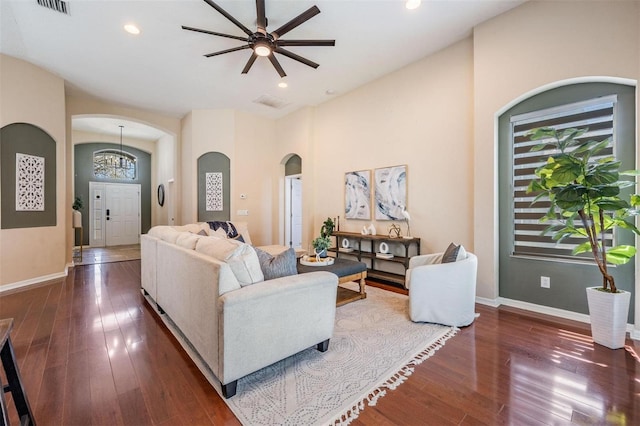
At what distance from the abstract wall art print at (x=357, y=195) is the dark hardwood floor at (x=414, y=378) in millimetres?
2571

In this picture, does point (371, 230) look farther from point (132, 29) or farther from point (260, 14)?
point (132, 29)

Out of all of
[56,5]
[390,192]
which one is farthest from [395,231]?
[56,5]

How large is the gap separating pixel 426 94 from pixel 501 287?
2902 mm

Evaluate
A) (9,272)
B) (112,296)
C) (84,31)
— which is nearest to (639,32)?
(84,31)

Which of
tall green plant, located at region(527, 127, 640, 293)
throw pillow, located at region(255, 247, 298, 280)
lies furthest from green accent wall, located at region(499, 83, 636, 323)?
throw pillow, located at region(255, 247, 298, 280)

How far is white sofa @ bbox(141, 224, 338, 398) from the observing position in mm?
1716

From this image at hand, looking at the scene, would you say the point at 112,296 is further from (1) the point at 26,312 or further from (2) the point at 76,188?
(2) the point at 76,188

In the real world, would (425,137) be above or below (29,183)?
above

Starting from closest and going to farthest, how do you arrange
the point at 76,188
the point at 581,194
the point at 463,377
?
the point at 463,377 < the point at 581,194 < the point at 76,188

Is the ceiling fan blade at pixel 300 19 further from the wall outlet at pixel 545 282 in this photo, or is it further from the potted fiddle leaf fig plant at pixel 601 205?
the wall outlet at pixel 545 282

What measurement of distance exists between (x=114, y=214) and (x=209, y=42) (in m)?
7.43

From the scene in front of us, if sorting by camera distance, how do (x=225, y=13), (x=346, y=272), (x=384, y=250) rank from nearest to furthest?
(x=225, y=13) → (x=346, y=272) → (x=384, y=250)

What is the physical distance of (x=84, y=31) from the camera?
11.4ft

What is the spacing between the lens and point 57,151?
4.59m
